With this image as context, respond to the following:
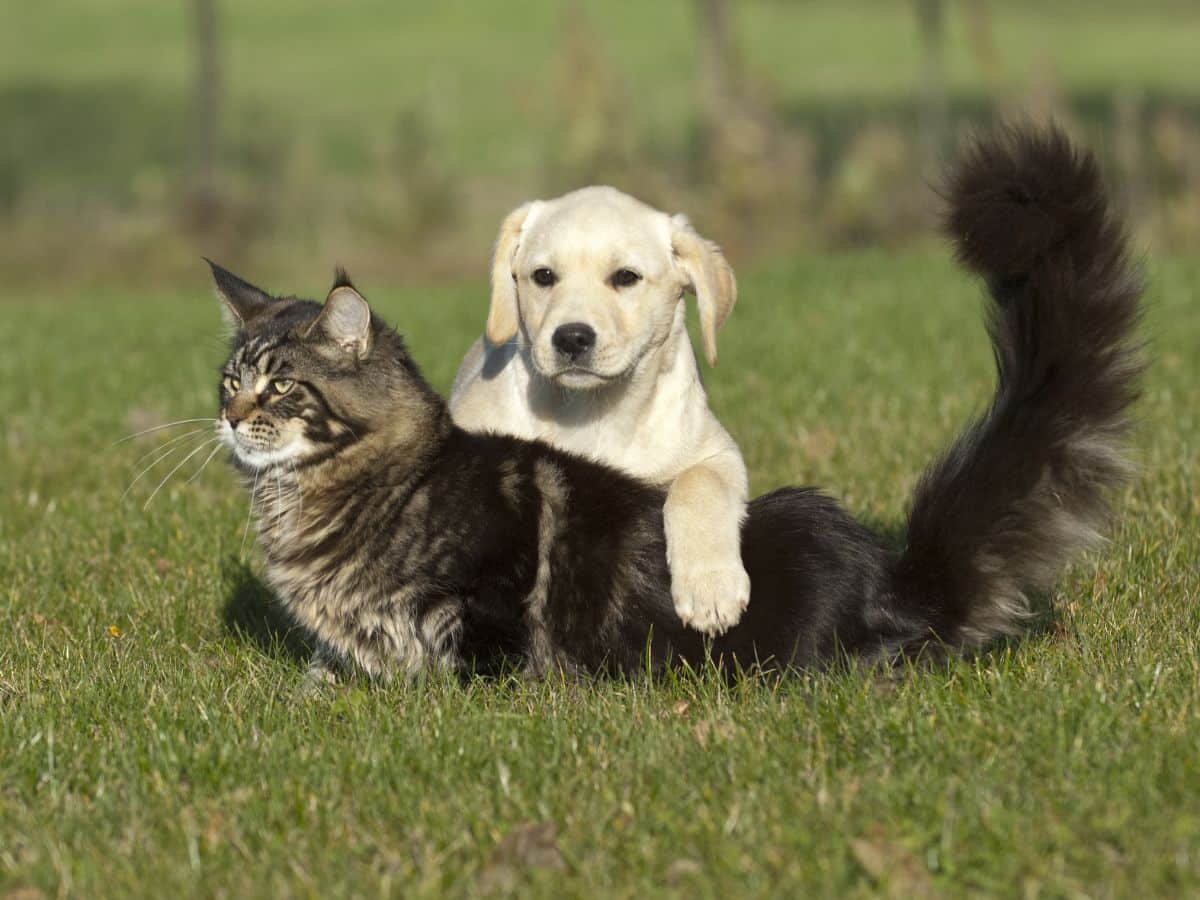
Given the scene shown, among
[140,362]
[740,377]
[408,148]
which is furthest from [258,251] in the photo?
[740,377]

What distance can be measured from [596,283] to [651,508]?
0.91 m

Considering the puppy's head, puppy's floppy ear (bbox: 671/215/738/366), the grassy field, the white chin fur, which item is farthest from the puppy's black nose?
the grassy field

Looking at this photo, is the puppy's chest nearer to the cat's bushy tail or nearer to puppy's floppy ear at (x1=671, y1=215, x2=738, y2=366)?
puppy's floppy ear at (x1=671, y1=215, x2=738, y2=366)

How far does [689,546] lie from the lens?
4.18m

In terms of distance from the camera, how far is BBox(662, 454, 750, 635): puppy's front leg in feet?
Result: 13.5

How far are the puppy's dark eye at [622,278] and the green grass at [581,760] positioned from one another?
5.03ft

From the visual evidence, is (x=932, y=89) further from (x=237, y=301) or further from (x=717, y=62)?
(x=237, y=301)

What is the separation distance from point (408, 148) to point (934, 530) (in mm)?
18164

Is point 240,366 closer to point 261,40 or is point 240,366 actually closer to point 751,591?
point 751,591

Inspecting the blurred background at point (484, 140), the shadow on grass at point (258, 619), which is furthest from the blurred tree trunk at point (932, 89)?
the shadow on grass at point (258, 619)

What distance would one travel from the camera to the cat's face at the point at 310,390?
4.32m

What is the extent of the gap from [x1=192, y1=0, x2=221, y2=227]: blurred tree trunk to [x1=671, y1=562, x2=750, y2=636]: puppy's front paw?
19.6 meters

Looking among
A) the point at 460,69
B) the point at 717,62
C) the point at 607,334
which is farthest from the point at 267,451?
the point at 460,69

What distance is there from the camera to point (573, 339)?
469 cm
